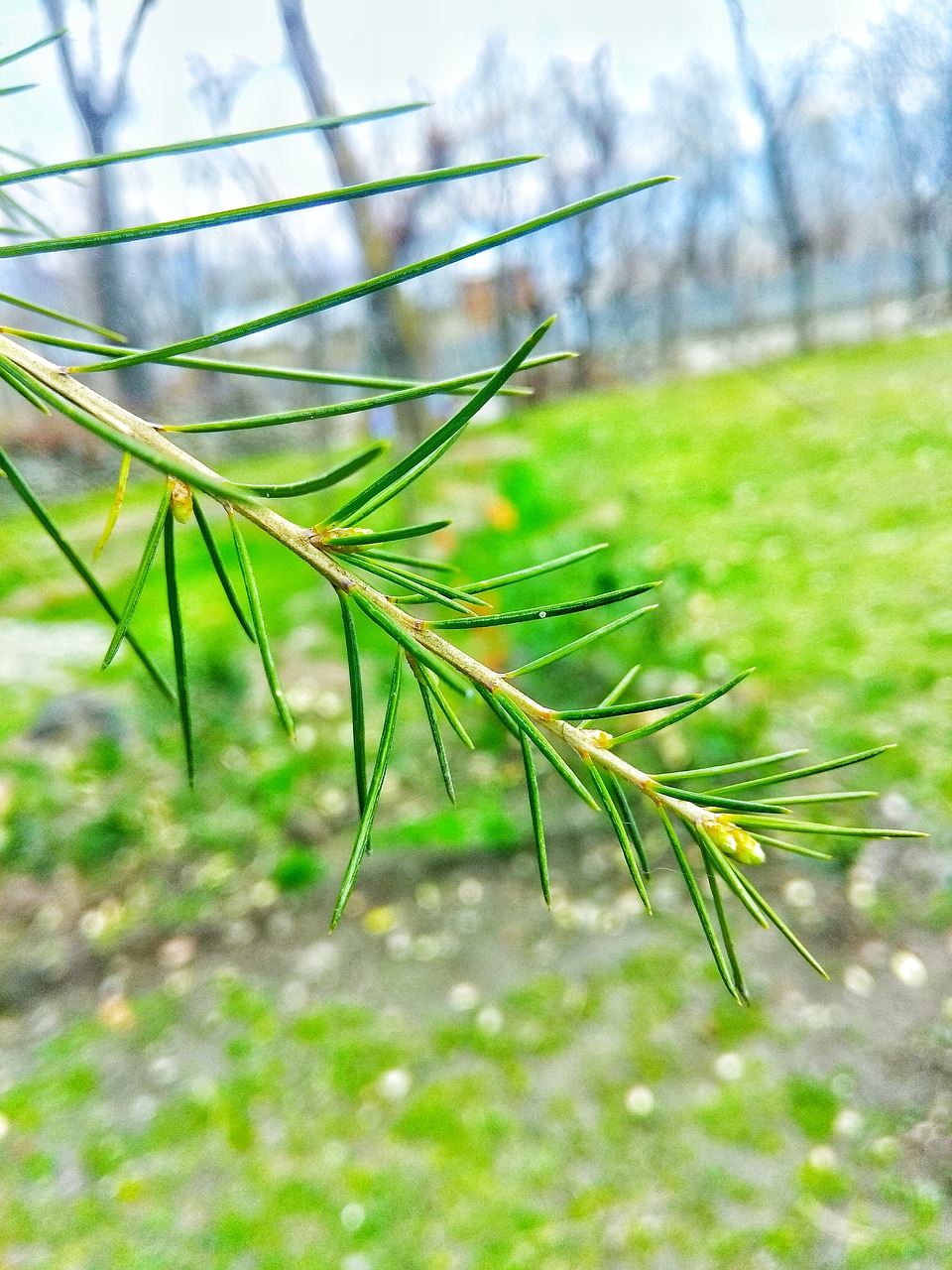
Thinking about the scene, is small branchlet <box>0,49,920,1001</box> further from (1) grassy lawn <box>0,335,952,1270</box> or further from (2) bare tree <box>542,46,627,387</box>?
(2) bare tree <box>542,46,627,387</box>

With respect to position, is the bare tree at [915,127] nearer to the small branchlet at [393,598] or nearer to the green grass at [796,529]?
the green grass at [796,529]

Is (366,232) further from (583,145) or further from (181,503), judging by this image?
(583,145)

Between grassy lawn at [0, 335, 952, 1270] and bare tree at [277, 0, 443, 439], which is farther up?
bare tree at [277, 0, 443, 439]

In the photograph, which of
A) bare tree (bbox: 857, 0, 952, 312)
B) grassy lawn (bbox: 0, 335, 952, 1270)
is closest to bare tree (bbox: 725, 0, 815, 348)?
bare tree (bbox: 857, 0, 952, 312)

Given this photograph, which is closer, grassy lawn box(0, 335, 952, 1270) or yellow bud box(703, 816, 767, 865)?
yellow bud box(703, 816, 767, 865)

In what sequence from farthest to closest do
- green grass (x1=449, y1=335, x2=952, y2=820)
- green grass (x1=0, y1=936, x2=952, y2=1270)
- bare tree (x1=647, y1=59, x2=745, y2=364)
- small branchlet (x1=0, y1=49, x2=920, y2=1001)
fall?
bare tree (x1=647, y1=59, x2=745, y2=364), green grass (x1=449, y1=335, x2=952, y2=820), green grass (x1=0, y1=936, x2=952, y2=1270), small branchlet (x1=0, y1=49, x2=920, y2=1001)

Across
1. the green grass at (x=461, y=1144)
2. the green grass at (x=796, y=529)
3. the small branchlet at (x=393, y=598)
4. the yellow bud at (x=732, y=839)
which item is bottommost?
the green grass at (x=461, y=1144)

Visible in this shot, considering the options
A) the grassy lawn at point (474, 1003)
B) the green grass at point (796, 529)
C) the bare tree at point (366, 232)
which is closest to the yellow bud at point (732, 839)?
the grassy lawn at point (474, 1003)
